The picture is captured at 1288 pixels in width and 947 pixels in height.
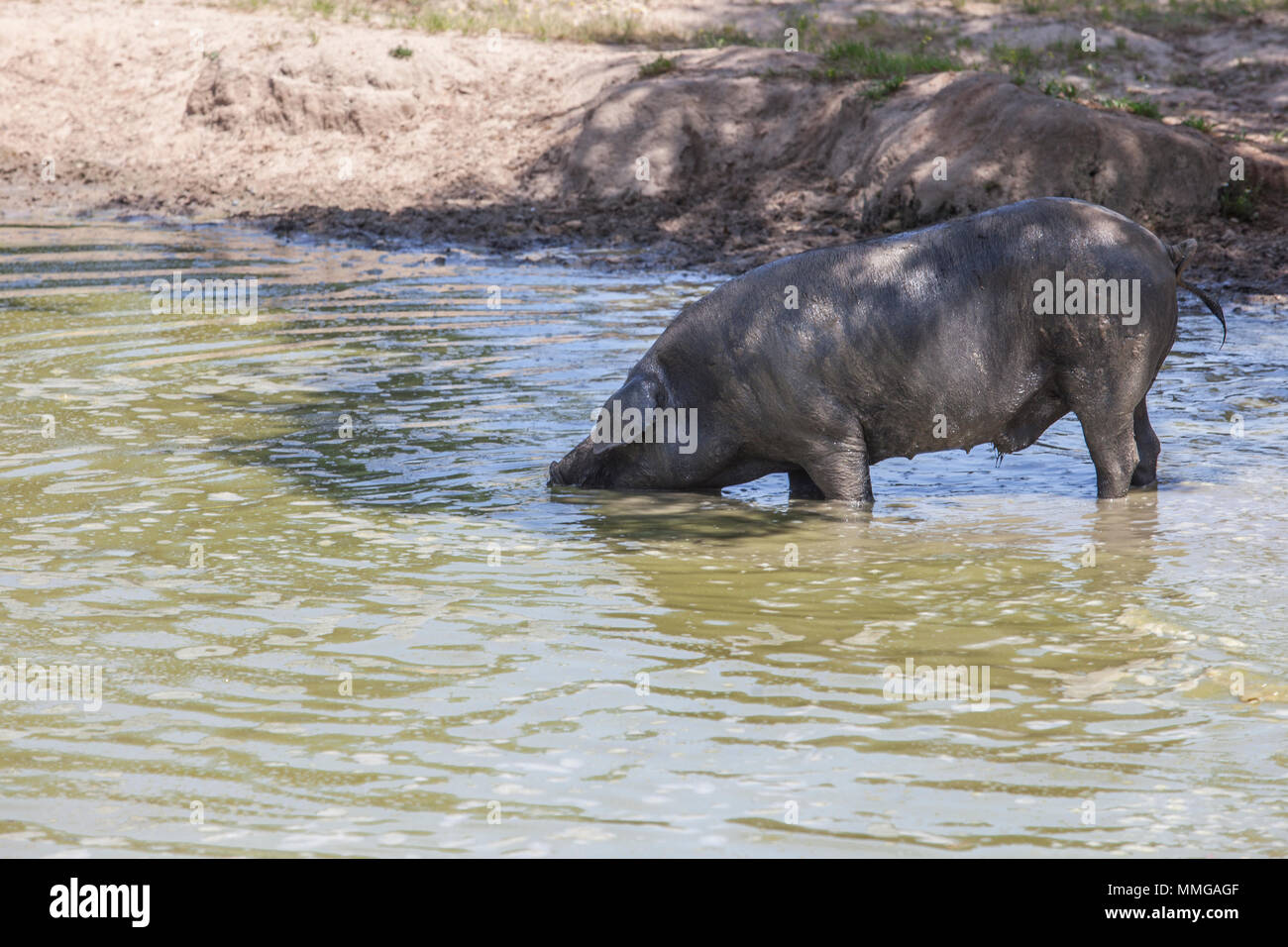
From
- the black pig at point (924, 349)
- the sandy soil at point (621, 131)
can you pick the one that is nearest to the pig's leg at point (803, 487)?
the black pig at point (924, 349)

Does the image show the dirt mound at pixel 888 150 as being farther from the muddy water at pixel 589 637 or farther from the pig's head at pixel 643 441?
the pig's head at pixel 643 441

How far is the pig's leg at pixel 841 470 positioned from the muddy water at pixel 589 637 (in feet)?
0.49

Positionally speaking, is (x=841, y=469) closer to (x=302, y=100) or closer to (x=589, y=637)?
(x=589, y=637)

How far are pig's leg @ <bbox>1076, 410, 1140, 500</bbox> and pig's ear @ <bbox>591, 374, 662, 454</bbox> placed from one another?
2.17m

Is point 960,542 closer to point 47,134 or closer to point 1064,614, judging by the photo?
point 1064,614

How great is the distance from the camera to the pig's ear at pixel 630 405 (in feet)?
26.7

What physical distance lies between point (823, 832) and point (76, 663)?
9.72ft

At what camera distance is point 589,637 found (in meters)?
6.15

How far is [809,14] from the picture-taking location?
76.7 feet

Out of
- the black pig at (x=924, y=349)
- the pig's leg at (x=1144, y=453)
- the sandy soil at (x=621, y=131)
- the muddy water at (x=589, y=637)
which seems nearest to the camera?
the muddy water at (x=589, y=637)

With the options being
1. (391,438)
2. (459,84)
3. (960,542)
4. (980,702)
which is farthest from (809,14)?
(980,702)

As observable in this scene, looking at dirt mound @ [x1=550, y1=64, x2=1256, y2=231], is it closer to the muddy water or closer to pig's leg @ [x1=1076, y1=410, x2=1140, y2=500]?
the muddy water

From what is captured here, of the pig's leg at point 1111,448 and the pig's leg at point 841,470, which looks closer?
the pig's leg at point 1111,448

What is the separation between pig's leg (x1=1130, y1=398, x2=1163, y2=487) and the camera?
8.47 m
